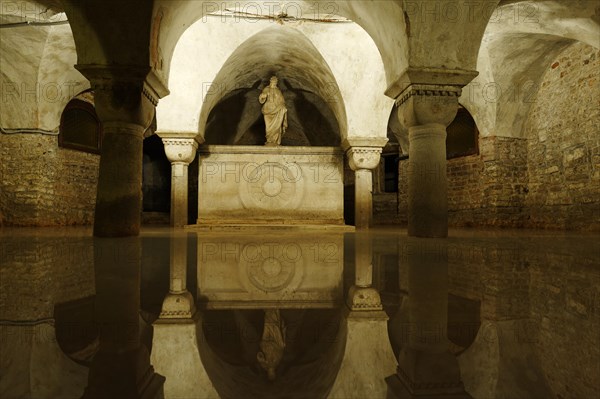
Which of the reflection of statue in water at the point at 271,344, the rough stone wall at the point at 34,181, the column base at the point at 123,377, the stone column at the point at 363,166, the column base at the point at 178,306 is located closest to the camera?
the column base at the point at 123,377

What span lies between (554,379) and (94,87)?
4685 mm

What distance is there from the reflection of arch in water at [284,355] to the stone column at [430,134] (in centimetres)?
373

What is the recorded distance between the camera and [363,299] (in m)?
1.57

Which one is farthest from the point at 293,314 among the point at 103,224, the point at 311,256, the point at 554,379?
the point at 103,224

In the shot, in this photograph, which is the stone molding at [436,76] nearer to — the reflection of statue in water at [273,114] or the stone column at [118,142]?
the stone column at [118,142]

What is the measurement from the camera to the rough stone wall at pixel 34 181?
9.27 metres

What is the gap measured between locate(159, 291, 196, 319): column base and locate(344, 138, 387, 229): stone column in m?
8.02

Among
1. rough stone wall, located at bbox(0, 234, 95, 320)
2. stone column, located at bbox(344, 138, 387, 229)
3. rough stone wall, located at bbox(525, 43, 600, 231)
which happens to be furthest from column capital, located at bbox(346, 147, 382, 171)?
rough stone wall, located at bbox(0, 234, 95, 320)

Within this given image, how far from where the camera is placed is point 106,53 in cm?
426

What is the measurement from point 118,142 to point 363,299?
12.4ft

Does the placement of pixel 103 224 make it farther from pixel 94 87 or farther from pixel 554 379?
pixel 554 379

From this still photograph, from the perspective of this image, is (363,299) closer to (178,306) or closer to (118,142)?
(178,306)

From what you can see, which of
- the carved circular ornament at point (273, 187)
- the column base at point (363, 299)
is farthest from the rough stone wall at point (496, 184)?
the column base at point (363, 299)

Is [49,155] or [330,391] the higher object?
[49,155]
